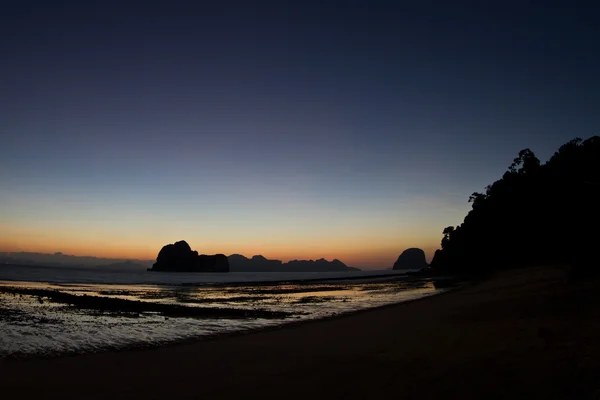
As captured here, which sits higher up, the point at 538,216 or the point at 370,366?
the point at 538,216

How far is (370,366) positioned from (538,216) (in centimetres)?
5737

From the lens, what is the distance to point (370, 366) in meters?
7.93

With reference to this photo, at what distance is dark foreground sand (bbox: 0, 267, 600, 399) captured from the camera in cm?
609

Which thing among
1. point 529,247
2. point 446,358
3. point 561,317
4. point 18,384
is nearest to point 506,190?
point 529,247

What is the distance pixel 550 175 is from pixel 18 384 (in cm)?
6177

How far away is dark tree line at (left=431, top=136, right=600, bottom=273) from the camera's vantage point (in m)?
24.6

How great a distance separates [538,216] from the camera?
52.6m

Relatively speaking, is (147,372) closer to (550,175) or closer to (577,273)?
(577,273)

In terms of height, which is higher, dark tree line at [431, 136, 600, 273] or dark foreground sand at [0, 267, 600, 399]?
dark tree line at [431, 136, 600, 273]

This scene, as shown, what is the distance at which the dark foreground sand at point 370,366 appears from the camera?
6086mm

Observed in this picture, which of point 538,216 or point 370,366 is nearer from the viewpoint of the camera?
point 370,366

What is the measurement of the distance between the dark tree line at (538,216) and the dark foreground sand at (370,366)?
43.0ft

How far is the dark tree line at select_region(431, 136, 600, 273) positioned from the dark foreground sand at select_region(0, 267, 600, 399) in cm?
1312

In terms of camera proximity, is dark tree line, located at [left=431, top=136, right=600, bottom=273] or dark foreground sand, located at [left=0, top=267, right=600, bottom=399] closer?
dark foreground sand, located at [left=0, top=267, right=600, bottom=399]
